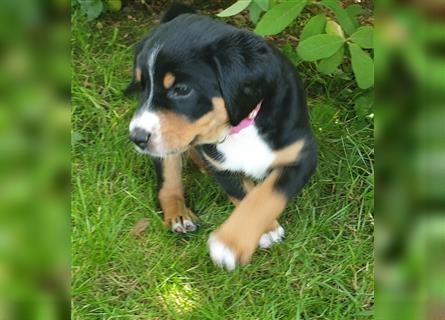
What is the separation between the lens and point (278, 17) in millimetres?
2346

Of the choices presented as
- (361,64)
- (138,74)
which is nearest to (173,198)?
(138,74)

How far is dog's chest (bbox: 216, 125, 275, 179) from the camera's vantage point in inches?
90.0

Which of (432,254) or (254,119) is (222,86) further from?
(432,254)

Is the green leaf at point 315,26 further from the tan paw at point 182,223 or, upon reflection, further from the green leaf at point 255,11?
the tan paw at point 182,223

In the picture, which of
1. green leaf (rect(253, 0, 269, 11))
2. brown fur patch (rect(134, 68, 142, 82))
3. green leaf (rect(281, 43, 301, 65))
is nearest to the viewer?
brown fur patch (rect(134, 68, 142, 82))

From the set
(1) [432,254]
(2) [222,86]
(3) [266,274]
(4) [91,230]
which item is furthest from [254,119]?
(1) [432,254]

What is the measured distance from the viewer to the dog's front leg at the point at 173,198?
2604 mm

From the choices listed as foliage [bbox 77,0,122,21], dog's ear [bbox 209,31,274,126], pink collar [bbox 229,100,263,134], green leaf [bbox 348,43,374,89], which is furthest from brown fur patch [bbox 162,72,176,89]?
foliage [bbox 77,0,122,21]

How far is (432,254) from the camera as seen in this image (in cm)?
70

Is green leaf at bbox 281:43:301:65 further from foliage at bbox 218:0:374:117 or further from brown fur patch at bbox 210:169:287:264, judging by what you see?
brown fur patch at bbox 210:169:287:264

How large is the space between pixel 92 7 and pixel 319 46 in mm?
1338

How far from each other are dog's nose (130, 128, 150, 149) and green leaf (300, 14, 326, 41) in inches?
33.6

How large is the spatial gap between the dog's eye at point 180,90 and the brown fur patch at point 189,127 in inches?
2.3

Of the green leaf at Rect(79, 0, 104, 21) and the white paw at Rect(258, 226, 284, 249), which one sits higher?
the green leaf at Rect(79, 0, 104, 21)
